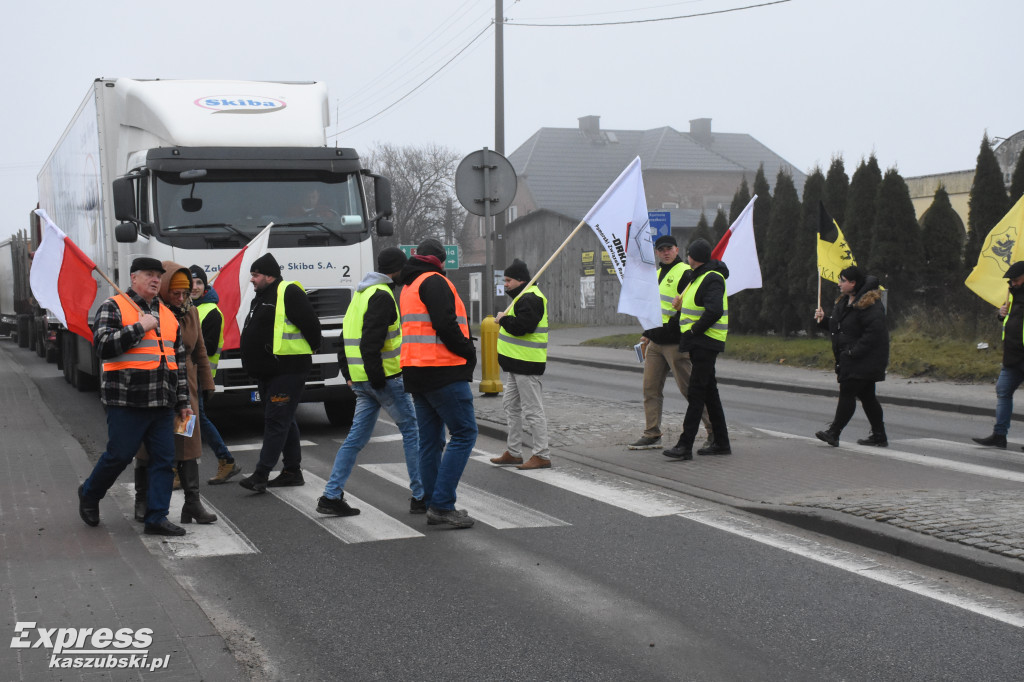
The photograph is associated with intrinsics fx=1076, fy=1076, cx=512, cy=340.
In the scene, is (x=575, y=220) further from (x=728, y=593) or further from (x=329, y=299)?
(x=728, y=593)

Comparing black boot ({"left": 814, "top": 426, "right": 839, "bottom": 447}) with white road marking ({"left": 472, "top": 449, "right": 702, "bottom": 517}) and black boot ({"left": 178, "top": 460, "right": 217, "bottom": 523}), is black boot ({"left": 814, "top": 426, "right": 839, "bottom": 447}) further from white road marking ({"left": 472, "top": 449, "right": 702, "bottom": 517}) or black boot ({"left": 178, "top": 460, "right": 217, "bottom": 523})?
black boot ({"left": 178, "top": 460, "right": 217, "bottom": 523})

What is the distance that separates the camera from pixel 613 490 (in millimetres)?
8391

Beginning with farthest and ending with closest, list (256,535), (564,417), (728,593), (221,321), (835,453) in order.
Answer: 1. (564,417)
2. (835,453)
3. (221,321)
4. (256,535)
5. (728,593)

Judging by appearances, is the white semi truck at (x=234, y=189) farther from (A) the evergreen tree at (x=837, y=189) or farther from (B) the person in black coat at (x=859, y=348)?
(A) the evergreen tree at (x=837, y=189)

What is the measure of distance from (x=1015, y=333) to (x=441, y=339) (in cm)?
648

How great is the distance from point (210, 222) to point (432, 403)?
4.98 m

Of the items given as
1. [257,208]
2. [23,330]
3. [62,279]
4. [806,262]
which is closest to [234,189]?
[257,208]

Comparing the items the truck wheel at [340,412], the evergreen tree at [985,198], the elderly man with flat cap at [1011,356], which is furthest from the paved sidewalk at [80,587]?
the evergreen tree at [985,198]

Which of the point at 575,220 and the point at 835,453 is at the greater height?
the point at 575,220

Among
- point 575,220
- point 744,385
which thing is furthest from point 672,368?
point 575,220

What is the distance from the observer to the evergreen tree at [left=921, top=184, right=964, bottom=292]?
22.0 m

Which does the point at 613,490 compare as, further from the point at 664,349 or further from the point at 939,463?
the point at 939,463

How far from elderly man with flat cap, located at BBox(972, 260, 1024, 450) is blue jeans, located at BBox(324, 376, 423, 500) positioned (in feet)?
20.2

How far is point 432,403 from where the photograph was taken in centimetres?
711
